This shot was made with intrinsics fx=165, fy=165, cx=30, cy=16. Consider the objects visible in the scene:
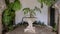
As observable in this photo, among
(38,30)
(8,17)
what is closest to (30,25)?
(38,30)

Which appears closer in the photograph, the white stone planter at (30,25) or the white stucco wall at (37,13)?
the white stone planter at (30,25)

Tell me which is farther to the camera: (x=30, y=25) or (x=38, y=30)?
(x=38, y=30)

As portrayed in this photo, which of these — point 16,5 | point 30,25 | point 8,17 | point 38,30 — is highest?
point 16,5

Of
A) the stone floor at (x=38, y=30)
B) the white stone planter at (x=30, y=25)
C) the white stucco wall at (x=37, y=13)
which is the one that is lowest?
the stone floor at (x=38, y=30)

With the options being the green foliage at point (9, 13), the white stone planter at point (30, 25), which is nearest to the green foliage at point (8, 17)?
the green foliage at point (9, 13)

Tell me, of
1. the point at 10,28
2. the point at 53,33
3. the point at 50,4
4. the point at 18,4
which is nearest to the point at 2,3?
the point at 18,4

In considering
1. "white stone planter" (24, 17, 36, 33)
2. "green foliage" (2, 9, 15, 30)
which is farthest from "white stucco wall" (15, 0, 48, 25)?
"white stone planter" (24, 17, 36, 33)

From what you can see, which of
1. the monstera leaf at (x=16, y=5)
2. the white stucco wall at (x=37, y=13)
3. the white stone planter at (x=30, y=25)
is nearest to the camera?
the white stone planter at (x=30, y=25)

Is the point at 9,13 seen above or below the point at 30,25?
above

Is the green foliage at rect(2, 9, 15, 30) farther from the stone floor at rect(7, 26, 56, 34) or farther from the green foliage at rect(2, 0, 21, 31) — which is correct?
the stone floor at rect(7, 26, 56, 34)

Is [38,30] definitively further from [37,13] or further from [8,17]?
[8,17]

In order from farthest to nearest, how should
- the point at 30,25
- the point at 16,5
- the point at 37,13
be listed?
the point at 37,13 < the point at 16,5 < the point at 30,25

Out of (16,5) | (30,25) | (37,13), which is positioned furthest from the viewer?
(37,13)

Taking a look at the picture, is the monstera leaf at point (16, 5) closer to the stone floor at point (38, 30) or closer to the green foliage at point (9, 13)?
the green foliage at point (9, 13)
